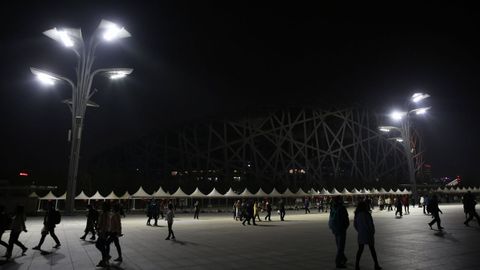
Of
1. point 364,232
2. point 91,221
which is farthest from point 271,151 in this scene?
point 364,232

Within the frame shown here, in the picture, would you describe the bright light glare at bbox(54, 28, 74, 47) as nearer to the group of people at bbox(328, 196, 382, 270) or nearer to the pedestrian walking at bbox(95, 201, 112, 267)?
the pedestrian walking at bbox(95, 201, 112, 267)

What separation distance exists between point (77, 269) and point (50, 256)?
2077 millimetres

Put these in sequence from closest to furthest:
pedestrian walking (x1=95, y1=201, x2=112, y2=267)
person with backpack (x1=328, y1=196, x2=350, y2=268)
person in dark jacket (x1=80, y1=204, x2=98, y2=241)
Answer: person with backpack (x1=328, y1=196, x2=350, y2=268) → pedestrian walking (x1=95, y1=201, x2=112, y2=267) → person in dark jacket (x1=80, y1=204, x2=98, y2=241)

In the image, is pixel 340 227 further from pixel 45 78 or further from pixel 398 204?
pixel 45 78

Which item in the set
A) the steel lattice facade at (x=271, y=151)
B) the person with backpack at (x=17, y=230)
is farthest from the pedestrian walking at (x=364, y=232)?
the steel lattice facade at (x=271, y=151)

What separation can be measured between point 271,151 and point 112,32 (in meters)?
60.7

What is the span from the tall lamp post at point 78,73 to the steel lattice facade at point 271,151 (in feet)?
151

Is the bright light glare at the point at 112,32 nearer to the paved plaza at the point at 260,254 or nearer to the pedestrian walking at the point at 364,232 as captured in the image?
the paved plaza at the point at 260,254

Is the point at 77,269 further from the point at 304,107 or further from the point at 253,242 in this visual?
the point at 304,107

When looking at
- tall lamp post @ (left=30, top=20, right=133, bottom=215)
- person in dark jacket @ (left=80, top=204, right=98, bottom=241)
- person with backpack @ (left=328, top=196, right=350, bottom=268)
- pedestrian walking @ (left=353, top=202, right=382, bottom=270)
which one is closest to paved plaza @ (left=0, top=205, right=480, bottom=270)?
person with backpack @ (left=328, top=196, right=350, bottom=268)

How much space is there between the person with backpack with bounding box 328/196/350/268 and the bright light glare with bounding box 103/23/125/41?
15.1 meters

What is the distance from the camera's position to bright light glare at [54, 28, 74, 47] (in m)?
18.2

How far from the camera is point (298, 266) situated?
7262mm

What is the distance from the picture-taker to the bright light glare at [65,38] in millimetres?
18197
